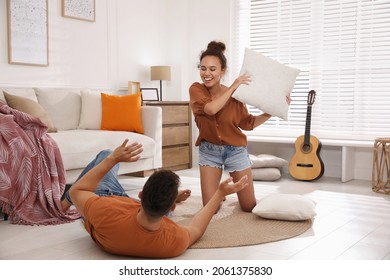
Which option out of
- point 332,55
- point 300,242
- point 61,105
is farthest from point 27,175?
point 332,55

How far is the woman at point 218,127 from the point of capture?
3.16m

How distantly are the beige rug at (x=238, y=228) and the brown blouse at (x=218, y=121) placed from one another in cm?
48

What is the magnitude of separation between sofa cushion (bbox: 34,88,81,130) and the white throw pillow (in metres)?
0.05

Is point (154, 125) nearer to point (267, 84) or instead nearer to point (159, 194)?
point (267, 84)

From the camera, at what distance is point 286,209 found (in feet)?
9.75

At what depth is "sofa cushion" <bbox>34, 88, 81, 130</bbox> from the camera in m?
4.31

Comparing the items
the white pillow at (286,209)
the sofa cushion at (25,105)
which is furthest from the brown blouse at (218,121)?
the sofa cushion at (25,105)

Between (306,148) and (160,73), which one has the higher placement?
(160,73)

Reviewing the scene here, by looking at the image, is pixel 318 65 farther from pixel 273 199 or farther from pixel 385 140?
pixel 273 199

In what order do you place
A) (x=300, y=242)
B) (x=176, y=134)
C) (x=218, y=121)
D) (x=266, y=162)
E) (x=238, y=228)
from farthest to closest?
(x=176, y=134)
(x=266, y=162)
(x=218, y=121)
(x=238, y=228)
(x=300, y=242)

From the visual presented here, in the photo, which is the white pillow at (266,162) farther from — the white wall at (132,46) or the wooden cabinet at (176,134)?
the wooden cabinet at (176,134)

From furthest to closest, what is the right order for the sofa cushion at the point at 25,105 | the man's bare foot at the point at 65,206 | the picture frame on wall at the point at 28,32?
the picture frame on wall at the point at 28,32, the sofa cushion at the point at 25,105, the man's bare foot at the point at 65,206

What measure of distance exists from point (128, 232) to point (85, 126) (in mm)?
2583

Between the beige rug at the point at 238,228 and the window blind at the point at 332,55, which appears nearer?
the beige rug at the point at 238,228
